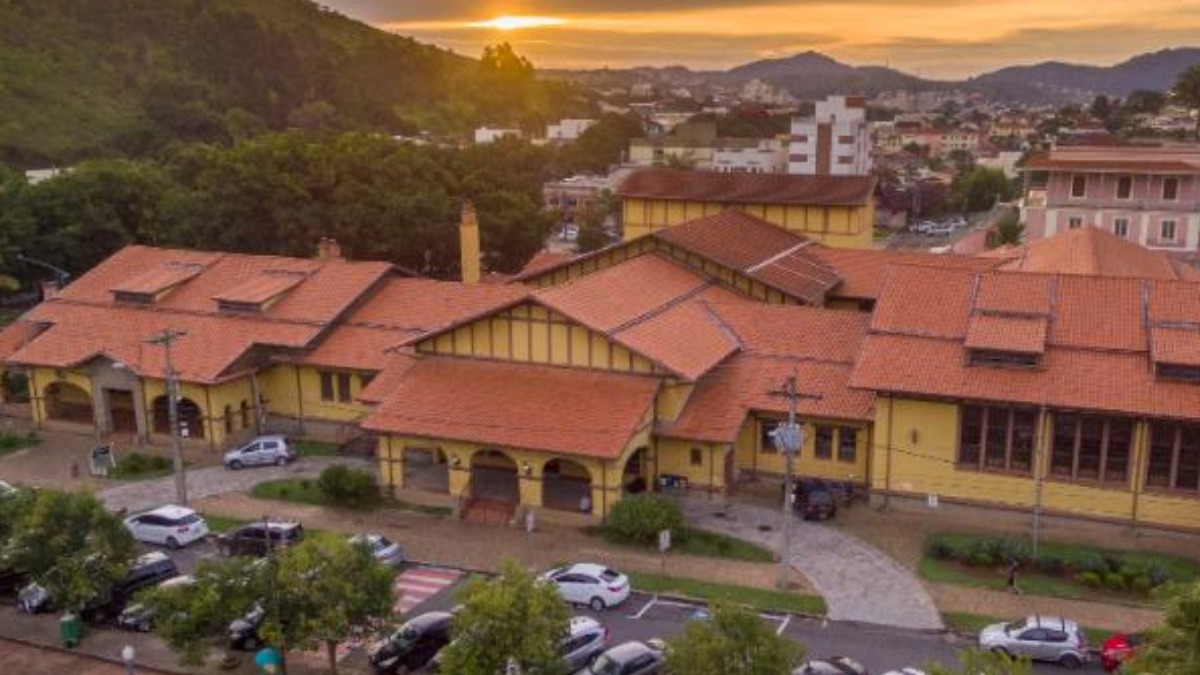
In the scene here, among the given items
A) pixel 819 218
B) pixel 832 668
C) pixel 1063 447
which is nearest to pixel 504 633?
pixel 832 668

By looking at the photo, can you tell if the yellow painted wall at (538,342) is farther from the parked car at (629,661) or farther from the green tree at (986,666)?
the green tree at (986,666)

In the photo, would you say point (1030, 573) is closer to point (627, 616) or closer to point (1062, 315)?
point (1062, 315)

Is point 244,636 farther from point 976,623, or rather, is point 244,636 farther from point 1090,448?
point 1090,448

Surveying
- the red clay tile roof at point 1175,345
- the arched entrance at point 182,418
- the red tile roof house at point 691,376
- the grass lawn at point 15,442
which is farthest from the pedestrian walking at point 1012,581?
the grass lawn at point 15,442

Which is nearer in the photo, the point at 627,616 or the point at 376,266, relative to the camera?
the point at 627,616

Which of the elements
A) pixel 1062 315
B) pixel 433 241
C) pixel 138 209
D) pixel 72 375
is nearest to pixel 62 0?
pixel 138 209

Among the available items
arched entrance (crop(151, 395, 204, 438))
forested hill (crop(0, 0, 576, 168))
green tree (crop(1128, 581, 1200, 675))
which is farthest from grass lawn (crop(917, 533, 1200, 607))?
forested hill (crop(0, 0, 576, 168))
